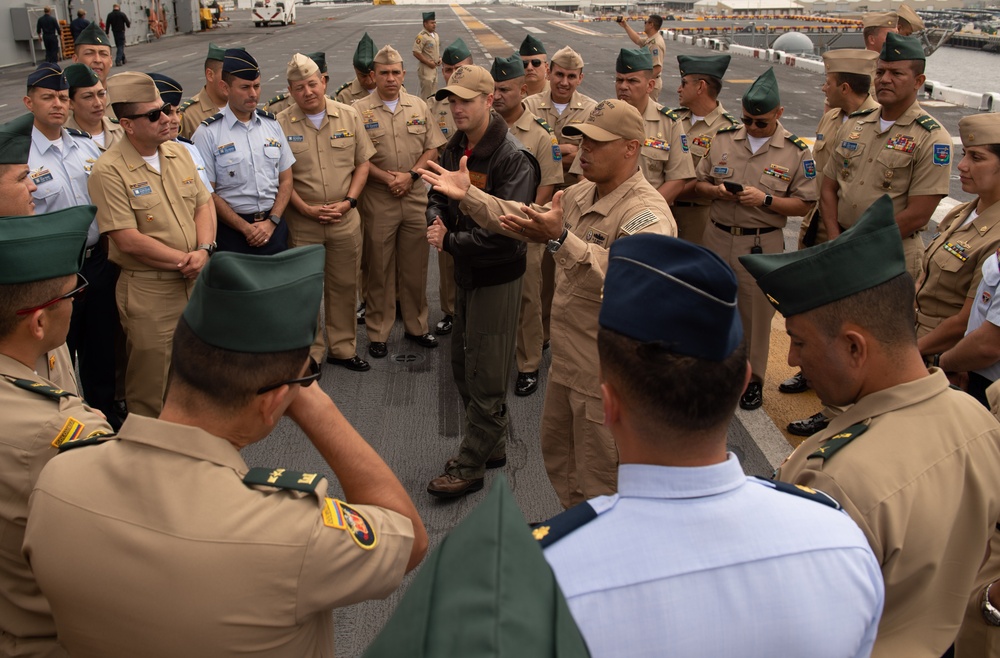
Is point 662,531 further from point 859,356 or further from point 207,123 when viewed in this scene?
point 207,123

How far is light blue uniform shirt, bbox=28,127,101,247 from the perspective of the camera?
15.7 ft

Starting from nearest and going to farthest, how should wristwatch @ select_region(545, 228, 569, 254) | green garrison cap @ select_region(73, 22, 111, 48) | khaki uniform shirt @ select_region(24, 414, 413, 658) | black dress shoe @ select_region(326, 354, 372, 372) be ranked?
khaki uniform shirt @ select_region(24, 414, 413, 658), wristwatch @ select_region(545, 228, 569, 254), black dress shoe @ select_region(326, 354, 372, 372), green garrison cap @ select_region(73, 22, 111, 48)

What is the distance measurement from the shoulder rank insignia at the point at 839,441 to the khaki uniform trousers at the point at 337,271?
438 centimetres

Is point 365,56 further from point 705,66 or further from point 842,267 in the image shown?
point 842,267

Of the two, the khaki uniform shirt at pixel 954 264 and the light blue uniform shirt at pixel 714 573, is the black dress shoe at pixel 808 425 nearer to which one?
the khaki uniform shirt at pixel 954 264

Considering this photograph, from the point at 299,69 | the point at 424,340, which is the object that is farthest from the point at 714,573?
the point at 424,340

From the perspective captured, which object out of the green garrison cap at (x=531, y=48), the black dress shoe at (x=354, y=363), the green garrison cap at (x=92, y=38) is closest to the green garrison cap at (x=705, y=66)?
the green garrison cap at (x=531, y=48)

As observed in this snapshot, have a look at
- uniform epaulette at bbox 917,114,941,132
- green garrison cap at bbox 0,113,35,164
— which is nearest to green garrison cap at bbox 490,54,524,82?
uniform epaulette at bbox 917,114,941,132

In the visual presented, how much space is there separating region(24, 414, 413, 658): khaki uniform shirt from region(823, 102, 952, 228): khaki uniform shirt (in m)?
4.23

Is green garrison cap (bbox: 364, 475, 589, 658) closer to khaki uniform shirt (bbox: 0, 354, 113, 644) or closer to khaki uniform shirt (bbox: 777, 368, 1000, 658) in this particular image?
khaki uniform shirt (bbox: 777, 368, 1000, 658)

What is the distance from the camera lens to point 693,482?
160cm

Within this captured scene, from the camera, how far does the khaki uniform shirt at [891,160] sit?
496 cm

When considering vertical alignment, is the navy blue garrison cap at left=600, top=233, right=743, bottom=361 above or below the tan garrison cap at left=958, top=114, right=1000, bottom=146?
above

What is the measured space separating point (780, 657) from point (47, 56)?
30.9m
